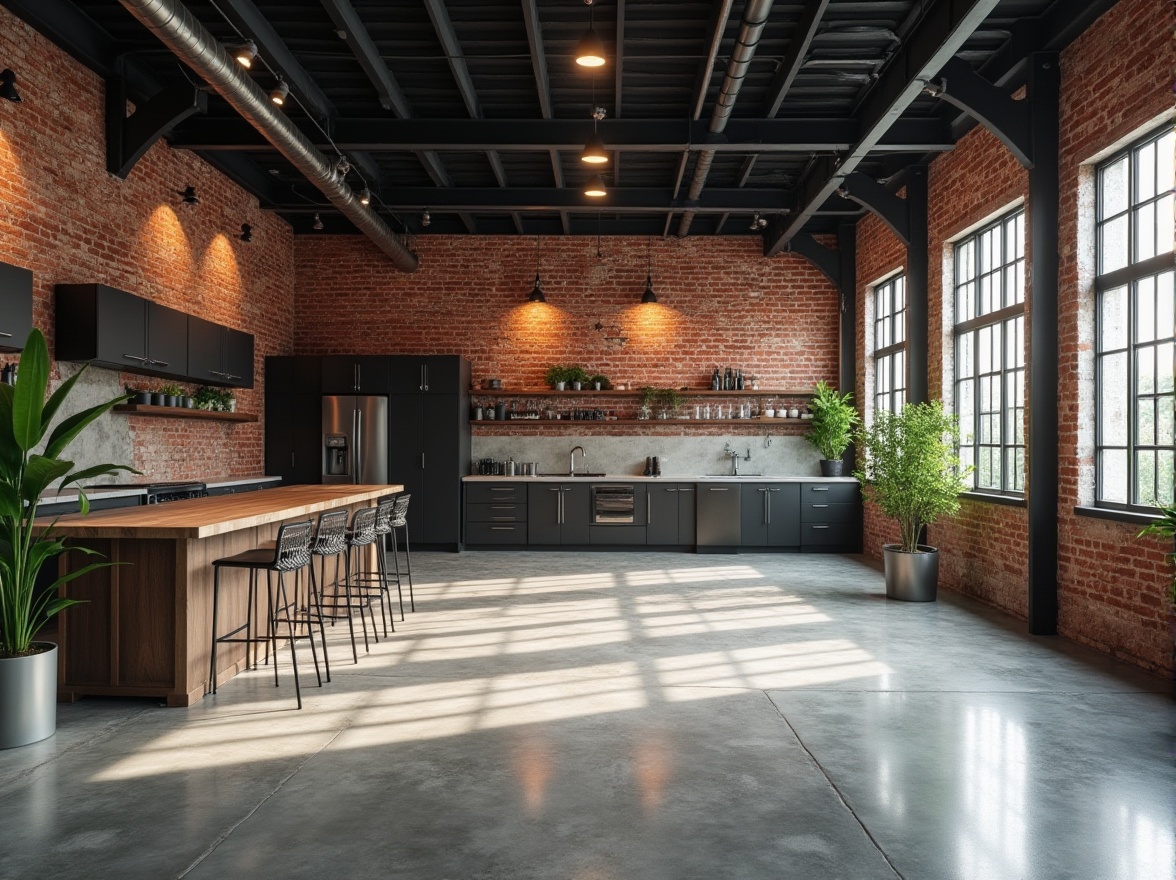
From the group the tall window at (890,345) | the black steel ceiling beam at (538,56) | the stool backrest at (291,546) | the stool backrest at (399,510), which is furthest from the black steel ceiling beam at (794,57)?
the stool backrest at (291,546)

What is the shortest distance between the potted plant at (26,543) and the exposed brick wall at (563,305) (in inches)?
303

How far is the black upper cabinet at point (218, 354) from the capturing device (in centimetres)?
818

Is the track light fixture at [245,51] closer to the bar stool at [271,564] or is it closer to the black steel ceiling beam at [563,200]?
the bar stool at [271,564]

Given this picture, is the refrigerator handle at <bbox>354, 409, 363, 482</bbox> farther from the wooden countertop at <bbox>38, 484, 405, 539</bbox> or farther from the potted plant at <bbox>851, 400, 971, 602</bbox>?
the potted plant at <bbox>851, 400, 971, 602</bbox>

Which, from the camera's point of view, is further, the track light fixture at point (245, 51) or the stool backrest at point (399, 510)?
the stool backrest at point (399, 510)

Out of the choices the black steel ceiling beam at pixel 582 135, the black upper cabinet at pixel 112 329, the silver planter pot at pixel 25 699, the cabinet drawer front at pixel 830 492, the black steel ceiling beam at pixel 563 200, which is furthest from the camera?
the cabinet drawer front at pixel 830 492

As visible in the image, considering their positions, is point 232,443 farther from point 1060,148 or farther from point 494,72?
point 1060,148

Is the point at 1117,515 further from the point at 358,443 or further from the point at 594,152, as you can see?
the point at 358,443

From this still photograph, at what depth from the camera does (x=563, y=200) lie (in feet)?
32.1

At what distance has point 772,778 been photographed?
346 cm

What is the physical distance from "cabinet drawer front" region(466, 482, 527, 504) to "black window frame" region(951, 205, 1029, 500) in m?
5.11

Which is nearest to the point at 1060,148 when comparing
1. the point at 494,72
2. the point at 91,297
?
the point at 494,72

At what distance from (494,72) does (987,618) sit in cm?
575

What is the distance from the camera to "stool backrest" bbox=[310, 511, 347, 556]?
515 centimetres
